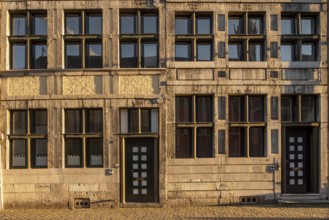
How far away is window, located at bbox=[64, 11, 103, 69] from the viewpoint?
1381cm

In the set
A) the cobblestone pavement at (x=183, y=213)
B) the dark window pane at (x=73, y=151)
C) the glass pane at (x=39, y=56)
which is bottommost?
the cobblestone pavement at (x=183, y=213)

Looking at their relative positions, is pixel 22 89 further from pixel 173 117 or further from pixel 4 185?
pixel 173 117

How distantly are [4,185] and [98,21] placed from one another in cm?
614

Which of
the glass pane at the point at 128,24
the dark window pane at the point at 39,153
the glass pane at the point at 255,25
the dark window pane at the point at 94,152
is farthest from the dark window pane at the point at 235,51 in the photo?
the dark window pane at the point at 39,153

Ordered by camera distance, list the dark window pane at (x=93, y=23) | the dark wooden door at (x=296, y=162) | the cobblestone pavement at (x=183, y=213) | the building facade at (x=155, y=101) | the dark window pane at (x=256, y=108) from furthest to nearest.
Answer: the dark wooden door at (x=296, y=162), the dark window pane at (x=256, y=108), the dark window pane at (x=93, y=23), the building facade at (x=155, y=101), the cobblestone pavement at (x=183, y=213)

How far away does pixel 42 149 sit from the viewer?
13812 millimetres

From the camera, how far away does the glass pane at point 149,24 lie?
13.9 metres

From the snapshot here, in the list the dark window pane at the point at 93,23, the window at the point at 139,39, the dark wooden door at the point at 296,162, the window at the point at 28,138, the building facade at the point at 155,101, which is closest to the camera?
the building facade at the point at 155,101

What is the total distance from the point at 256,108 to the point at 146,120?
145 inches

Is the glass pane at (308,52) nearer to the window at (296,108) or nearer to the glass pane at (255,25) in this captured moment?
the window at (296,108)

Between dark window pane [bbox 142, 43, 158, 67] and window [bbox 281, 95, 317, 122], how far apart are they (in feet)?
14.6

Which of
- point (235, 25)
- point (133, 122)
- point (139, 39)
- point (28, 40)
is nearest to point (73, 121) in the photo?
point (133, 122)

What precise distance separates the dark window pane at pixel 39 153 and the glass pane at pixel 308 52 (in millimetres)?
9060

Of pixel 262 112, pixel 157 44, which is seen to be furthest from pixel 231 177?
pixel 157 44
